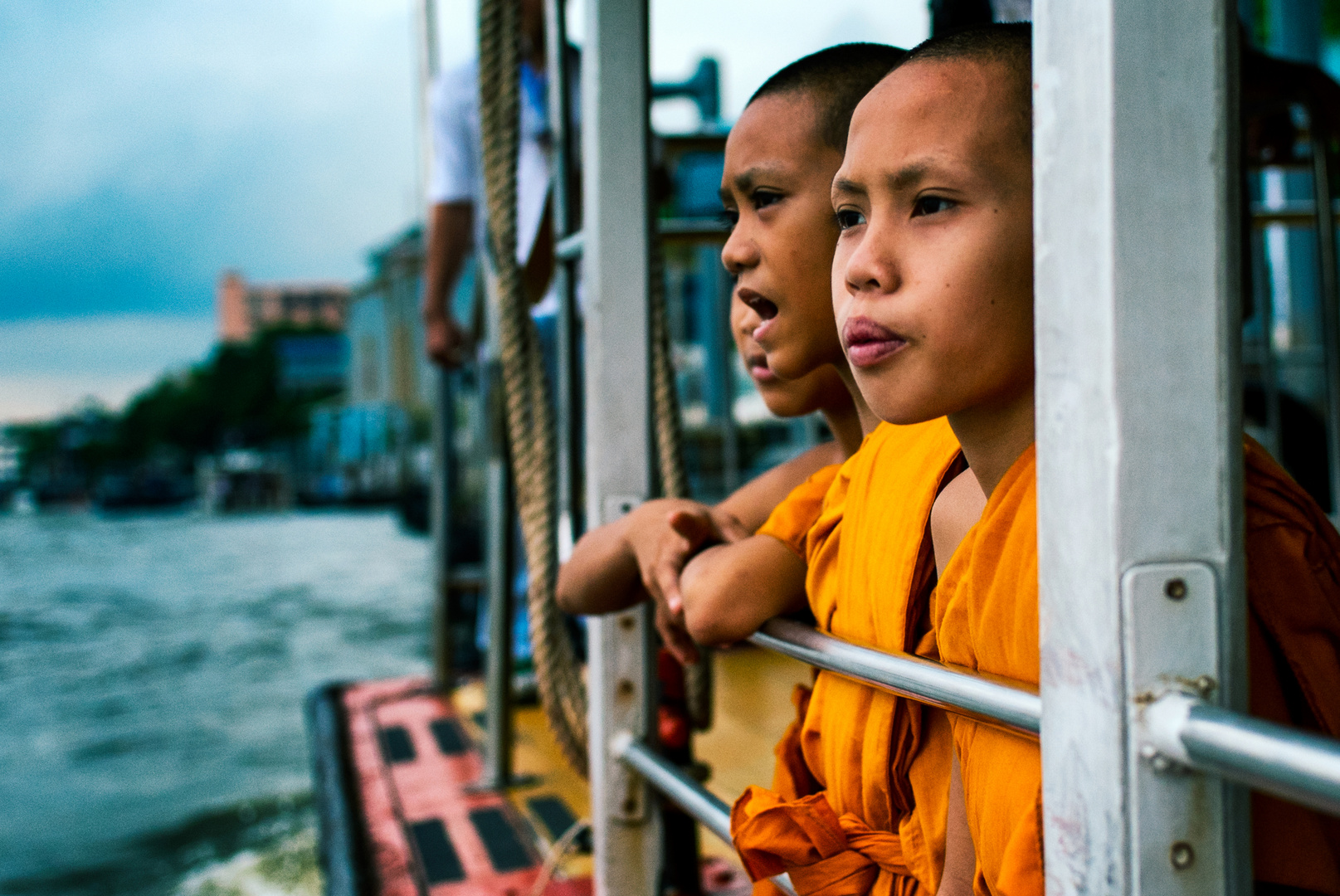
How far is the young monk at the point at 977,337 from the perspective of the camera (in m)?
0.64

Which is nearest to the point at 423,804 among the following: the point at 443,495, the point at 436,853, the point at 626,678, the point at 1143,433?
the point at 436,853

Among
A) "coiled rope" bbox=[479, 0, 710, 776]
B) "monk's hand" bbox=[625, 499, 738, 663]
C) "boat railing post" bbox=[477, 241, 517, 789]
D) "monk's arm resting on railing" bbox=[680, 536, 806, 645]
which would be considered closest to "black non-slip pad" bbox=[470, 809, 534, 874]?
"boat railing post" bbox=[477, 241, 517, 789]

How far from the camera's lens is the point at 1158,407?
51cm

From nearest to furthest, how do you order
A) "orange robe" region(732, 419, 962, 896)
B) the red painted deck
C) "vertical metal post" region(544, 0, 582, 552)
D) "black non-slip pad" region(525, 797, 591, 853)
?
1. "orange robe" region(732, 419, 962, 896)
2. "vertical metal post" region(544, 0, 582, 552)
3. the red painted deck
4. "black non-slip pad" region(525, 797, 591, 853)

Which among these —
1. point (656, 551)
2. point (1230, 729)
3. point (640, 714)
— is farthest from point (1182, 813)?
point (640, 714)

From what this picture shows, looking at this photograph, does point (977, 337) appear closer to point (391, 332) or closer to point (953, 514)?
point (953, 514)

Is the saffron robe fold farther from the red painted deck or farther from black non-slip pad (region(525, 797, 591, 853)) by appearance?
black non-slip pad (region(525, 797, 591, 853))

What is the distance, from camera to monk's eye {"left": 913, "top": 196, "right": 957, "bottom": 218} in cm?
66

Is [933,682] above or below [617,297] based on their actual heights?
below

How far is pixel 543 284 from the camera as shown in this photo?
74.0 inches

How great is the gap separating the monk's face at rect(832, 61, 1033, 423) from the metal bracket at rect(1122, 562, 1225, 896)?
0.62 ft

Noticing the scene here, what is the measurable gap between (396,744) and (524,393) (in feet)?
4.82

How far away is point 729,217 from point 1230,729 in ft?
2.30

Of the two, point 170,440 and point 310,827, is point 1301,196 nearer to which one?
point 310,827
